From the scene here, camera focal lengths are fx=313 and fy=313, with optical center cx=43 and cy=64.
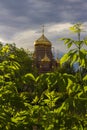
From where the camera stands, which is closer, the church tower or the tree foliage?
the tree foliage

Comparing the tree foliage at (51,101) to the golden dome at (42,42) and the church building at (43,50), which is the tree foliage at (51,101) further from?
the golden dome at (42,42)

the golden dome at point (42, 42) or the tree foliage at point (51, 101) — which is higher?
the golden dome at point (42, 42)

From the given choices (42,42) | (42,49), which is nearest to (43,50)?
(42,49)

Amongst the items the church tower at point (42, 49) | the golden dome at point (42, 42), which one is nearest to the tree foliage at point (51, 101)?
the church tower at point (42, 49)

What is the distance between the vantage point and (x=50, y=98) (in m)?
5.23

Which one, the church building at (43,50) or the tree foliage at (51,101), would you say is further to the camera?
the church building at (43,50)

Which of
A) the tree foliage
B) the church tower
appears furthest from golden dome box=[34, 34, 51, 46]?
the tree foliage

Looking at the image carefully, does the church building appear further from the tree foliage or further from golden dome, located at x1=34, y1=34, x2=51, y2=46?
the tree foliage

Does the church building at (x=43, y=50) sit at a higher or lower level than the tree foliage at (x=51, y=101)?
higher

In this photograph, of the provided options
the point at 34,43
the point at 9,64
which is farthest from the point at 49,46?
the point at 9,64

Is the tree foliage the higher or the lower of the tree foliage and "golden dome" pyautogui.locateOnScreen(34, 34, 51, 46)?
the lower

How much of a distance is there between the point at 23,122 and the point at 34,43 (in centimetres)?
7983

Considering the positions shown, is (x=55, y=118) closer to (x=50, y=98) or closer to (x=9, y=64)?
(x=50, y=98)

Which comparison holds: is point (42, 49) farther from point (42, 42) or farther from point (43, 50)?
point (42, 42)
